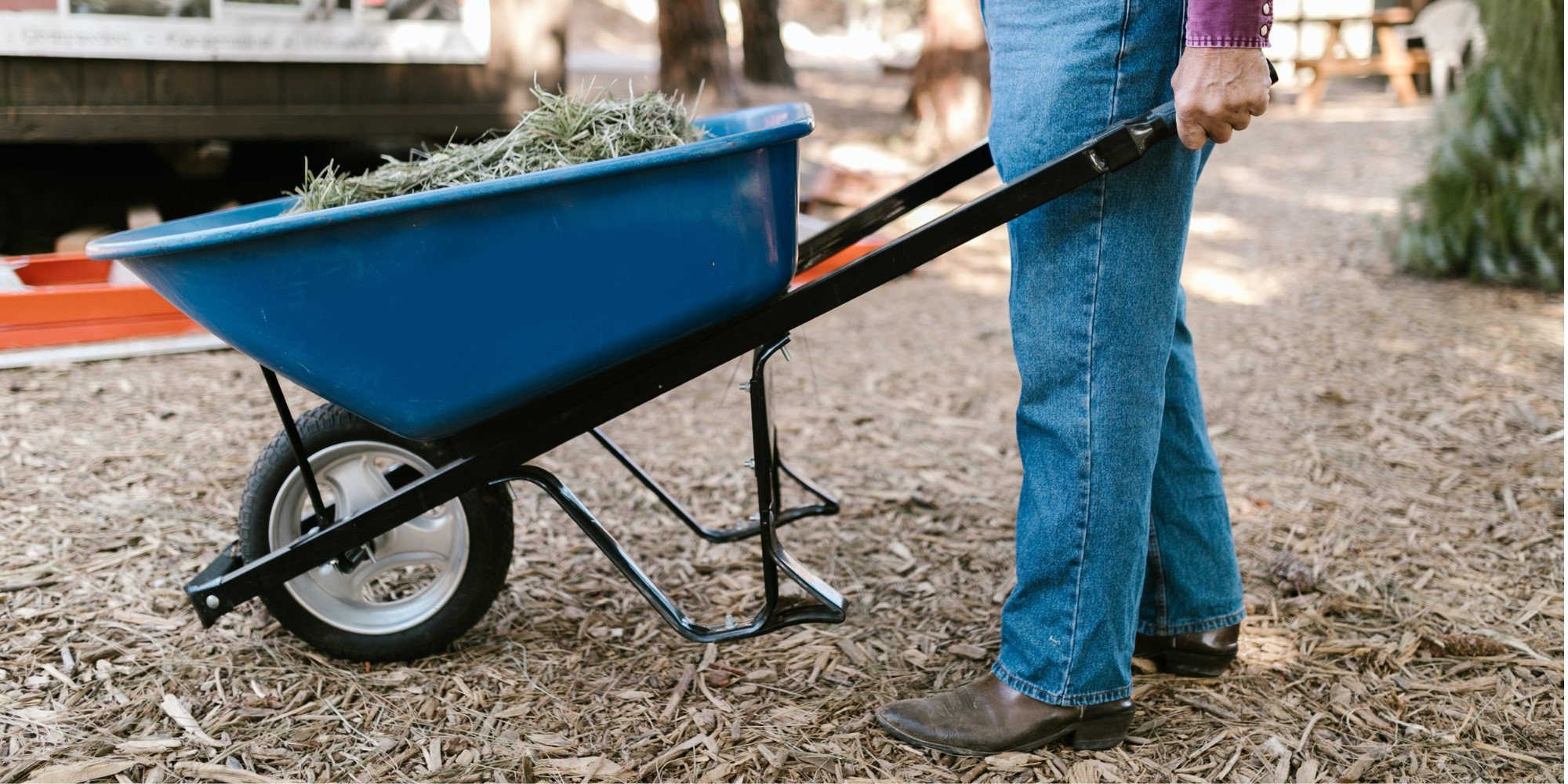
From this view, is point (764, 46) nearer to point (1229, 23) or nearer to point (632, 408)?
point (632, 408)

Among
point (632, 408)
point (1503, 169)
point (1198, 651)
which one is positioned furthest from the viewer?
point (1503, 169)

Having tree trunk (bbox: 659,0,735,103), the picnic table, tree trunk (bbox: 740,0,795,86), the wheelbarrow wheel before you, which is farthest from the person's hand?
tree trunk (bbox: 740,0,795,86)

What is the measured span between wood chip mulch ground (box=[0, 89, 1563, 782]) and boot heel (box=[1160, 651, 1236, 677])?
2cm

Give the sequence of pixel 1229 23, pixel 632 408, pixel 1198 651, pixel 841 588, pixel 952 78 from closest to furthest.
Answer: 1. pixel 1229 23
2. pixel 632 408
3. pixel 1198 651
4. pixel 841 588
5. pixel 952 78

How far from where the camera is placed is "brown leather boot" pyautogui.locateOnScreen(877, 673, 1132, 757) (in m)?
1.69

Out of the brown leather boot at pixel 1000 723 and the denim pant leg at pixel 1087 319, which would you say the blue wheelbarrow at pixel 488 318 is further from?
the brown leather boot at pixel 1000 723

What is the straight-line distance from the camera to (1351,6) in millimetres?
10375

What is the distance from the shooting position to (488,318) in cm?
156

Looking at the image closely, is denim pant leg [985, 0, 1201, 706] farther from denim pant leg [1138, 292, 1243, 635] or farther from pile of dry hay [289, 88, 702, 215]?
pile of dry hay [289, 88, 702, 215]

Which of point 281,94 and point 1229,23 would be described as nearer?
point 1229,23

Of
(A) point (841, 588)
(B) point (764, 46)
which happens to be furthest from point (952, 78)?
(A) point (841, 588)

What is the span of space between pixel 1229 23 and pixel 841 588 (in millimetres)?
1278

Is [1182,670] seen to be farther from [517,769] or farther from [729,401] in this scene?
[729,401]

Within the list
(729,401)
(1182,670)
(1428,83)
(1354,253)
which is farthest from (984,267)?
(1428,83)
